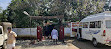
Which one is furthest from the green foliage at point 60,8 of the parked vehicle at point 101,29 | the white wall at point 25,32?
the parked vehicle at point 101,29

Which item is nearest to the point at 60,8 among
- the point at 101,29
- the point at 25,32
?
the point at 25,32

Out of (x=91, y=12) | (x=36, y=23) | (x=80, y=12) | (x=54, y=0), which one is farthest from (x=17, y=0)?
(x=91, y=12)

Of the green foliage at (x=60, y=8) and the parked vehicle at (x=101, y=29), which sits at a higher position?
the green foliage at (x=60, y=8)

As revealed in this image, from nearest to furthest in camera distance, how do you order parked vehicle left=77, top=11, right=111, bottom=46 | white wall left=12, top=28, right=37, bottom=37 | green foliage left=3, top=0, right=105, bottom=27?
parked vehicle left=77, top=11, right=111, bottom=46 < white wall left=12, top=28, right=37, bottom=37 < green foliage left=3, top=0, right=105, bottom=27

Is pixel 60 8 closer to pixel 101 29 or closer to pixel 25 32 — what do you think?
pixel 25 32

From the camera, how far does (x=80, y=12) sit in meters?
15.7

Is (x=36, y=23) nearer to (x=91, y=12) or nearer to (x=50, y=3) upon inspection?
(x=50, y=3)

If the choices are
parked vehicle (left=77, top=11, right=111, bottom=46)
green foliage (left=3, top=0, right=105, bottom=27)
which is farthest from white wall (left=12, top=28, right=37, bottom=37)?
parked vehicle (left=77, top=11, right=111, bottom=46)

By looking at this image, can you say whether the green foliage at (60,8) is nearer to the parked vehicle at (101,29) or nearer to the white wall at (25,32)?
the white wall at (25,32)

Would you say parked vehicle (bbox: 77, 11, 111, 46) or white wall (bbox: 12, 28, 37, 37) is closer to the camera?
parked vehicle (bbox: 77, 11, 111, 46)

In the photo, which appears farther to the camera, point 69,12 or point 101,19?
point 69,12

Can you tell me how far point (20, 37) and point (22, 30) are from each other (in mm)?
865

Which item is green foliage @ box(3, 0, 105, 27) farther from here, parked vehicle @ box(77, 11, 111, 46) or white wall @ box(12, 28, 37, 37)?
parked vehicle @ box(77, 11, 111, 46)

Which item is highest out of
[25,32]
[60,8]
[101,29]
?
[60,8]
